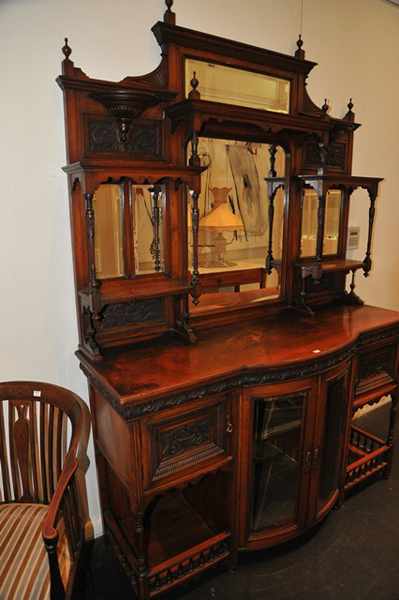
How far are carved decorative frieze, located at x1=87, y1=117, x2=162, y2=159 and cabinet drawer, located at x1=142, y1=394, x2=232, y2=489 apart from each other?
103cm

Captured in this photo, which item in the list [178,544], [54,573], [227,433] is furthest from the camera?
[178,544]

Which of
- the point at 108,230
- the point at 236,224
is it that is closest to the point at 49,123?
the point at 108,230

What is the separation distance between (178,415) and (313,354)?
0.60 meters

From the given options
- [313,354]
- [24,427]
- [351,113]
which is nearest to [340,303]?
[313,354]

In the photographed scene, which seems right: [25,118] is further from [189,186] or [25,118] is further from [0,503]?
[0,503]

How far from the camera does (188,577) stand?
1.64m

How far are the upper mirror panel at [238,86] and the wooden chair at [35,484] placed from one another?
1396mm

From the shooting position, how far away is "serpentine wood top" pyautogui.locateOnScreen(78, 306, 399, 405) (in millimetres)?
1397

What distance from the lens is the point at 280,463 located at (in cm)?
181

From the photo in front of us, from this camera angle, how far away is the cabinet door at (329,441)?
1.77 meters

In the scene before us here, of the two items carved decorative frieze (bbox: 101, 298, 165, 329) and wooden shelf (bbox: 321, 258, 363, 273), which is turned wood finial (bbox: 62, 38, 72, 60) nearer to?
carved decorative frieze (bbox: 101, 298, 165, 329)

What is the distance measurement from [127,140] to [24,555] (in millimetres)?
1501

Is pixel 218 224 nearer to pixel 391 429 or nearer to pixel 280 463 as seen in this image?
pixel 280 463

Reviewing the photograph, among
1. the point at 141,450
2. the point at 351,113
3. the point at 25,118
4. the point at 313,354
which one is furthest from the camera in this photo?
the point at 351,113
